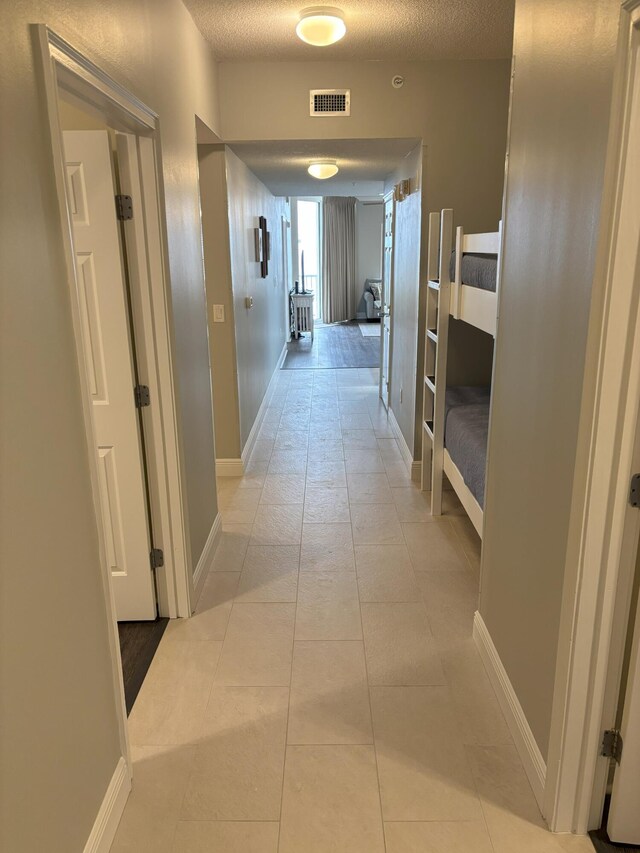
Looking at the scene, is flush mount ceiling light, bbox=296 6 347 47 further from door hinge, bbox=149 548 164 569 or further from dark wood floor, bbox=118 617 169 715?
dark wood floor, bbox=118 617 169 715

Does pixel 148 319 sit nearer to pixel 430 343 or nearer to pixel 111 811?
pixel 111 811

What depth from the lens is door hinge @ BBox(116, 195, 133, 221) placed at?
2352mm

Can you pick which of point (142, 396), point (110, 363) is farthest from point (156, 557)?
point (110, 363)

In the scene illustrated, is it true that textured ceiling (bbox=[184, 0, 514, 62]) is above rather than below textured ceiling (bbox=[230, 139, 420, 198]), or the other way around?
above

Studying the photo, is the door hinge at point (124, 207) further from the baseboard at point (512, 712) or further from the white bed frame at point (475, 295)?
the baseboard at point (512, 712)

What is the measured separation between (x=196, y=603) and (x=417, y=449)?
2.07 metres

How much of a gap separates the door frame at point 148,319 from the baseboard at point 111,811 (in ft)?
0.22

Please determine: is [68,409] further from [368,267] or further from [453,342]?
[368,267]

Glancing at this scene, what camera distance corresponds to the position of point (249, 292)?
5.31m

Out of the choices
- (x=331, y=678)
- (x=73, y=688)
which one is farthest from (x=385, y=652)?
(x=73, y=688)

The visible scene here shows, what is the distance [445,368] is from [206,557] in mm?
1718

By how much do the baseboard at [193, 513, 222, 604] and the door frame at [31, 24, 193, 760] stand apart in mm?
141

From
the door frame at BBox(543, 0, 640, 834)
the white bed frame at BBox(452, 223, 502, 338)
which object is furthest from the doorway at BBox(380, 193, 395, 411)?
the door frame at BBox(543, 0, 640, 834)

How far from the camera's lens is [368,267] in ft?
44.5
